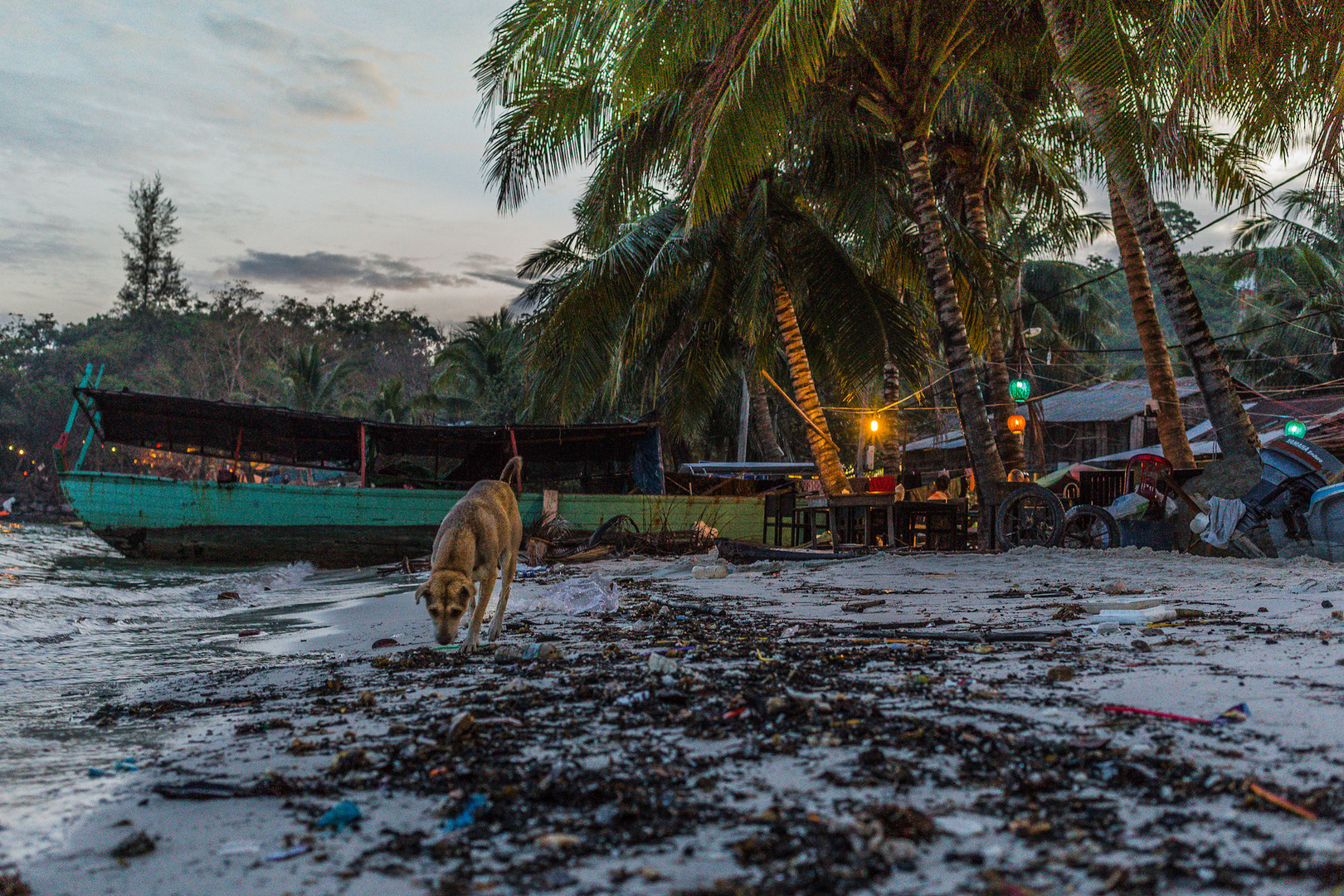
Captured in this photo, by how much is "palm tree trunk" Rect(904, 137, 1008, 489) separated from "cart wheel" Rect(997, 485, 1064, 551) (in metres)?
1.06

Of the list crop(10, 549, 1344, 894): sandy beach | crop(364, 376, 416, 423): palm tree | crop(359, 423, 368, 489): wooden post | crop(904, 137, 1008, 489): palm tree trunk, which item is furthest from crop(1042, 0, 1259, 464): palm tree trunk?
crop(364, 376, 416, 423): palm tree

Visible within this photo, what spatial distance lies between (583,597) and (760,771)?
5.95m

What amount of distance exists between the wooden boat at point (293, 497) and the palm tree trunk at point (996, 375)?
6.65 metres

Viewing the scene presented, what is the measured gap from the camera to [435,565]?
19.0ft

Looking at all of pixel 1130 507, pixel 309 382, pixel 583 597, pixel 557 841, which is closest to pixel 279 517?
pixel 583 597

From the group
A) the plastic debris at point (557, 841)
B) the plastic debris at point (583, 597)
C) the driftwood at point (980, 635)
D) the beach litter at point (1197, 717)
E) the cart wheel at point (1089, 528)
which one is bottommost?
the plastic debris at point (583, 597)

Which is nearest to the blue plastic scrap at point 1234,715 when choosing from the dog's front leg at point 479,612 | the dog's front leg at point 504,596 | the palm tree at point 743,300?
the dog's front leg at point 479,612

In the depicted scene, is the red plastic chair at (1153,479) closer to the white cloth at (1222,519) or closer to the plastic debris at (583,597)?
the white cloth at (1222,519)

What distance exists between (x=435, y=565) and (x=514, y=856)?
12.7 ft

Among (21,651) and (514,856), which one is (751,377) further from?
(514,856)

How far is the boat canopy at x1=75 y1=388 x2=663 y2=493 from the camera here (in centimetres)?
1942

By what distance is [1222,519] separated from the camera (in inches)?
398

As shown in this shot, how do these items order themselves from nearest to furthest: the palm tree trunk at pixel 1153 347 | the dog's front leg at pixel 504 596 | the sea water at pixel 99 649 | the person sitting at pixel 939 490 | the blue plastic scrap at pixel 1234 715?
the blue plastic scrap at pixel 1234 715 → the sea water at pixel 99 649 → the dog's front leg at pixel 504 596 → the palm tree trunk at pixel 1153 347 → the person sitting at pixel 939 490

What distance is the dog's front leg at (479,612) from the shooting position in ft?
17.8
